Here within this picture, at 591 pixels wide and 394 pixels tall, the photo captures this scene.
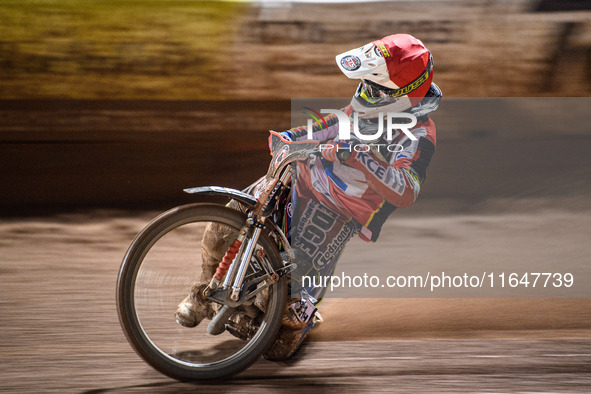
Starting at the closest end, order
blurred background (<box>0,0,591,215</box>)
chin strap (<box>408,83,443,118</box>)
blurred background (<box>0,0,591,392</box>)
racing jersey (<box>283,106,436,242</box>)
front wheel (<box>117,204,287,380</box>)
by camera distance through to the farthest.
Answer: front wheel (<box>117,204,287,380</box>), racing jersey (<box>283,106,436,242</box>), chin strap (<box>408,83,443,118</box>), blurred background (<box>0,0,591,392</box>), blurred background (<box>0,0,591,215</box>)

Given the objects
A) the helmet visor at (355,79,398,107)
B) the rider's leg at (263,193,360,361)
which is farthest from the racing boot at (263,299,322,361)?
the helmet visor at (355,79,398,107)

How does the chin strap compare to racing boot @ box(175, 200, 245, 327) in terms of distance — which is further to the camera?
the chin strap

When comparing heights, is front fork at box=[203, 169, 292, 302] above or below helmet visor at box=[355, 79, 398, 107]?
below

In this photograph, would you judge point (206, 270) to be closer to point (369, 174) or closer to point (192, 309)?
Result: point (192, 309)

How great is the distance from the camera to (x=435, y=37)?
258 inches

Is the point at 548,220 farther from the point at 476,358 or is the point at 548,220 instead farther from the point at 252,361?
the point at 252,361

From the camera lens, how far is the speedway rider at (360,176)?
3.05 m

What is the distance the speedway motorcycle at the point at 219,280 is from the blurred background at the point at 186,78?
332 centimetres

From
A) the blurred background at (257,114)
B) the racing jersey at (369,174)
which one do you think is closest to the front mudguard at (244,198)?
the racing jersey at (369,174)

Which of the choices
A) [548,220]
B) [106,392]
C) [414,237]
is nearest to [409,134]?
[106,392]

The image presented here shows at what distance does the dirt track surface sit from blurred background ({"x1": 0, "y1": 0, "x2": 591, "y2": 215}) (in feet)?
5.88

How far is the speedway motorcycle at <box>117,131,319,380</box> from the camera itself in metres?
2.83

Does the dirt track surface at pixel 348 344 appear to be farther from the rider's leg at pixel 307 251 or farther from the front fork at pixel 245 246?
the front fork at pixel 245 246

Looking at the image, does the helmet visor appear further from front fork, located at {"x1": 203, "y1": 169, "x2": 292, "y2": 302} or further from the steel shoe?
the steel shoe
